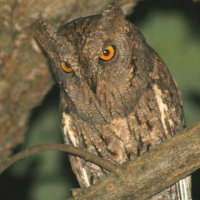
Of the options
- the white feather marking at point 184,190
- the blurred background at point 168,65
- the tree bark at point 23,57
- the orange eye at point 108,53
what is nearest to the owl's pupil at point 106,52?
the orange eye at point 108,53

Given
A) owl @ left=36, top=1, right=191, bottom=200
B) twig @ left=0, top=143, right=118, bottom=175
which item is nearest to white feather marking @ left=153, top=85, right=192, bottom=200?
owl @ left=36, top=1, right=191, bottom=200

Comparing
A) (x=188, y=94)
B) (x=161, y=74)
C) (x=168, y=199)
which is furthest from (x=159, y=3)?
(x=168, y=199)

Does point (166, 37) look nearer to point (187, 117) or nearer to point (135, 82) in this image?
point (187, 117)

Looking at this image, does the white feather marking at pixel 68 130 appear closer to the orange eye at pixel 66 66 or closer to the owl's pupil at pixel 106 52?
the orange eye at pixel 66 66

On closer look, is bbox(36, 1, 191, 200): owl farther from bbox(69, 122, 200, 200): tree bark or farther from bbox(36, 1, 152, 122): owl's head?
A: bbox(69, 122, 200, 200): tree bark

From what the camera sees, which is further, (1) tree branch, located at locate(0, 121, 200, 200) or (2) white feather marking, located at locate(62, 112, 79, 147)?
(2) white feather marking, located at locate(62, 112, 79, 147)

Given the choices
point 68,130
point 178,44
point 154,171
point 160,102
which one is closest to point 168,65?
point 178,44

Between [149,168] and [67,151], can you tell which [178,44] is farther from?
[67,151]
